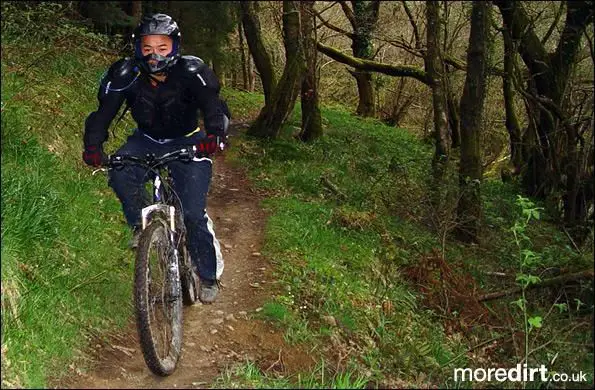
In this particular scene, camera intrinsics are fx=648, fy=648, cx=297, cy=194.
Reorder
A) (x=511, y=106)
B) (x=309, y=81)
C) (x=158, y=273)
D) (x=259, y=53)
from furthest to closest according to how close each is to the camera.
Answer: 1. (x=511, y=106)
2. (x=259, y=53)
3. (x=309, y=81)
4. (x=158, y=273)

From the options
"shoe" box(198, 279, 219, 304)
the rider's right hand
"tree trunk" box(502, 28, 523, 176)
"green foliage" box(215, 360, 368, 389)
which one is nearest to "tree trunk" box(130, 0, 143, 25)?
"tree trunk" box(502, 28, 523, 176)

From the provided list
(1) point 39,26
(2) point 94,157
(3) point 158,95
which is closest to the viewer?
(2) point 94,157

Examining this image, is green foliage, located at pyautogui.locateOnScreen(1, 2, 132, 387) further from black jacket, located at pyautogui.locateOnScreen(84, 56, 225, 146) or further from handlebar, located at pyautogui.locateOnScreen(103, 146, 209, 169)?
black jacket, located at pyautogui.locateOnScreen(84, 56, 225, 146)

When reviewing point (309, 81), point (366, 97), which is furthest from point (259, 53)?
point (366, 97)

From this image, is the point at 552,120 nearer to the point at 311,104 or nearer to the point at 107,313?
the point at 311,104

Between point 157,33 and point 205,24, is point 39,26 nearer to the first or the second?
point 205,24

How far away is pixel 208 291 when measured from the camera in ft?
20.2

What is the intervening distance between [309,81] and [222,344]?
10086 millimetres

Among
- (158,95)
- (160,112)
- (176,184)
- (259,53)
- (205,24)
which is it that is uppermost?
(205,24)

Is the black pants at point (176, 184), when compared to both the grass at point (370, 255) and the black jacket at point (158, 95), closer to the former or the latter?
the black jacket at point (158, 95)

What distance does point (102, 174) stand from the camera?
339 inches

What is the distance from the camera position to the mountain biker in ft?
16.1

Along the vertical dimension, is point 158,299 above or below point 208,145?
below

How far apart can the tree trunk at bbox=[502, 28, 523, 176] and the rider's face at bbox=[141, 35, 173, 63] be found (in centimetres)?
880
